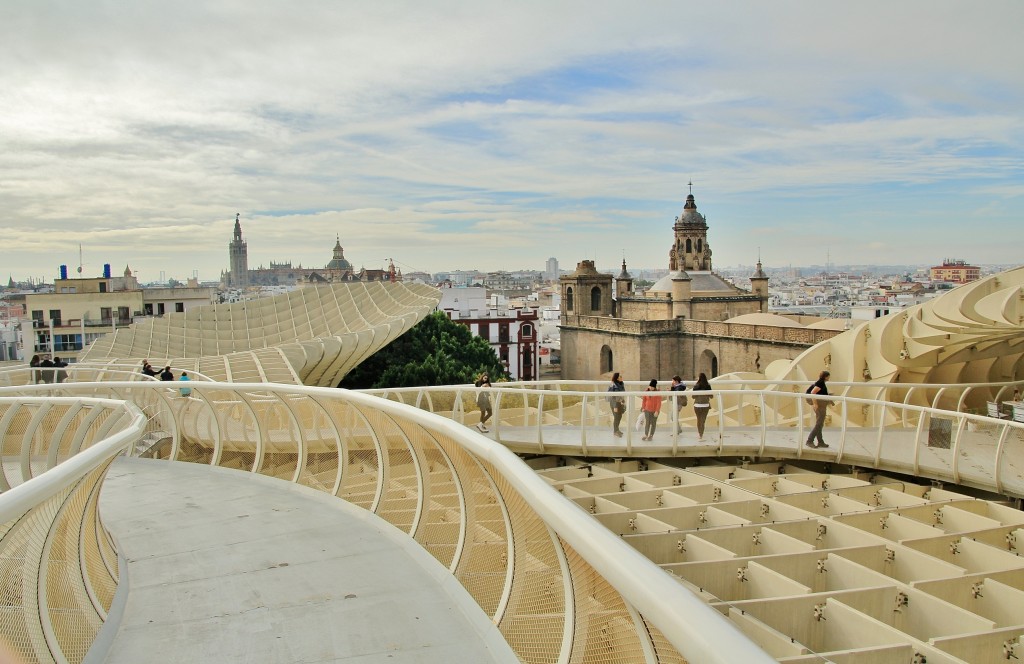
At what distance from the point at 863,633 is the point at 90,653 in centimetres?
437

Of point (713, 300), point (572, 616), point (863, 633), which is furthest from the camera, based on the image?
point (713, 300)

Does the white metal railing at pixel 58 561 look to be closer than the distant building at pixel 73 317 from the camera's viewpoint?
Yes

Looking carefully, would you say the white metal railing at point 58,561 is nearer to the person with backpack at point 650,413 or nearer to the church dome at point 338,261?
the person with backpack at point 650,413

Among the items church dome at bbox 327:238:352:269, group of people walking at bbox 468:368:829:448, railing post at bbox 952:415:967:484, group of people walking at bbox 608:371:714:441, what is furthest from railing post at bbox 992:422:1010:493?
church dome at bbox 327:238:352:269

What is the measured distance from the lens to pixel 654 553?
686 cm

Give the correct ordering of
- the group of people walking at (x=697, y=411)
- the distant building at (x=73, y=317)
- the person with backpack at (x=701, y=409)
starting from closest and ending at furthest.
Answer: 1. the group of people walking at (x=697, y=411)
2. the person with backpack at (x=701, y=409)
3. the distant building at (x=73, y=317)

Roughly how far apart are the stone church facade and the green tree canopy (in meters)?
16.3

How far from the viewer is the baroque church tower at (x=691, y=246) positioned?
261 ft

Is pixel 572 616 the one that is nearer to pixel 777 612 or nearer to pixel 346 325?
pixel 777 612

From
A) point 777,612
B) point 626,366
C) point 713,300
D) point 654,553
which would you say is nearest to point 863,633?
point 777,612

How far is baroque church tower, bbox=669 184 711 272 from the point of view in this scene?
261ft

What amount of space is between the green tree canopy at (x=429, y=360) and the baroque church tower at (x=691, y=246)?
4203 centimetres

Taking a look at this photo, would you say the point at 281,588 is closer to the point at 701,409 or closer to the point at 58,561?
the point at 58,561

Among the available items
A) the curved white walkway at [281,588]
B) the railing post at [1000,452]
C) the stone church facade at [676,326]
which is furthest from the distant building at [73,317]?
the railing post at [1000,452]
